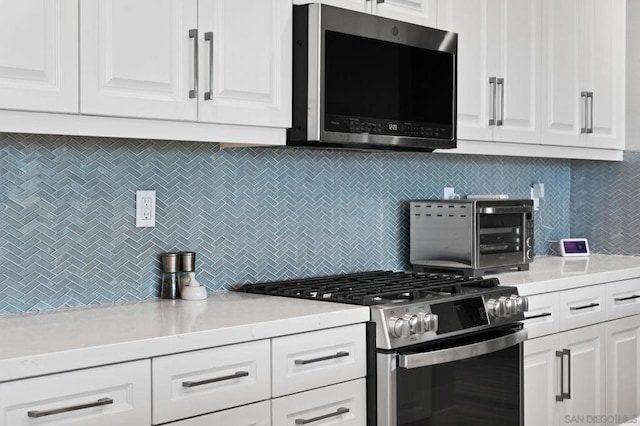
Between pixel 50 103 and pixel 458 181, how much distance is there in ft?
7.36

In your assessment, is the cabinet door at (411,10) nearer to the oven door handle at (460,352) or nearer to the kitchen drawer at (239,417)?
the oven door handle at (460,352)

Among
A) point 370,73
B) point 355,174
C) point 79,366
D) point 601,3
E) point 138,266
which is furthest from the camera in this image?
point 601,3

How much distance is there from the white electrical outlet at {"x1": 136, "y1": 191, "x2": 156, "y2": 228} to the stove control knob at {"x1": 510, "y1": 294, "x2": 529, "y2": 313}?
1.29m

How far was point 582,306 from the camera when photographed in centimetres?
356

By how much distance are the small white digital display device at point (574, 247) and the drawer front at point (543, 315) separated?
1039mm

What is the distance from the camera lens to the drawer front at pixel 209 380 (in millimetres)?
2078

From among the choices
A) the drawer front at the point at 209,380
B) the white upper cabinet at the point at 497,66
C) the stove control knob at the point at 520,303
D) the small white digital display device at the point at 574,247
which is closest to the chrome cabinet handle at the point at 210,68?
the drawer front at the point at 209,380

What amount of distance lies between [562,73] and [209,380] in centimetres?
252

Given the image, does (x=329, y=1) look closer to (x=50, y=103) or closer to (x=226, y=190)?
(x=226, y=190)

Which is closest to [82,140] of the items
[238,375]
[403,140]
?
[238,375]

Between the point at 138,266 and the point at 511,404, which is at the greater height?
the point at 138,266

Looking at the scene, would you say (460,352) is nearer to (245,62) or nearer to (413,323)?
(413,323)

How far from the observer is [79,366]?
6.24 ft

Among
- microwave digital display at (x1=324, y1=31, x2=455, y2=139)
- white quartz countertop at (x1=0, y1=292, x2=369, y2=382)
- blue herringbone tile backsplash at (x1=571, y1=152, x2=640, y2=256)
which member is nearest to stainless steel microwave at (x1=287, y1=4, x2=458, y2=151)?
microwave digital display at (x1=324, y1=31, x2=455, y2=139)
